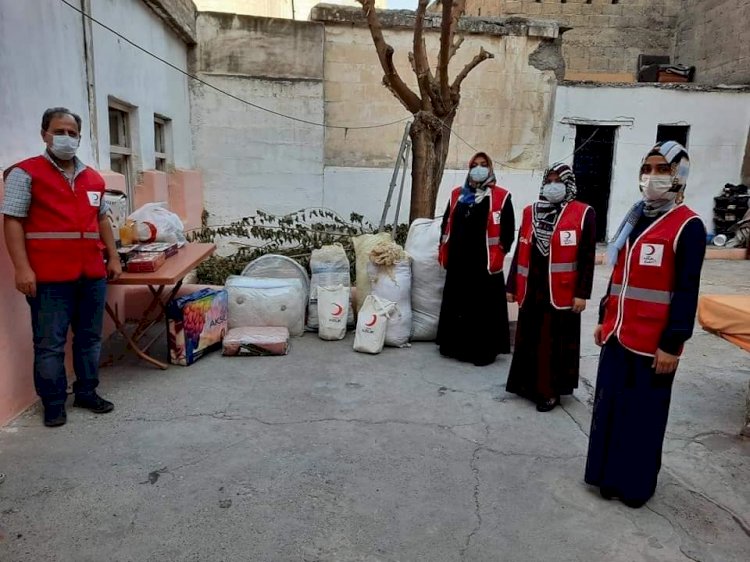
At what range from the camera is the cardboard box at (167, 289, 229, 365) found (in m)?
4.27

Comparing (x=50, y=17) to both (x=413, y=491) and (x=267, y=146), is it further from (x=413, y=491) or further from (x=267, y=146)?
(x=267, y=146)

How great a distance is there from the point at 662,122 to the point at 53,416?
10.7m

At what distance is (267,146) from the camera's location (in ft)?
29.6

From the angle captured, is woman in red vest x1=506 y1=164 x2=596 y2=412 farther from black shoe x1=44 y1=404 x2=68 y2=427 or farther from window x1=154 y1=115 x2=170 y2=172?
window x1=154 y1=115 x2=170 y2=172

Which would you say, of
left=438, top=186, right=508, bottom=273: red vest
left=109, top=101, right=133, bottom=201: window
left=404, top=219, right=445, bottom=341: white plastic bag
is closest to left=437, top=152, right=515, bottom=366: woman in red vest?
left=438, top=186, right=508, bottom=273: red vest

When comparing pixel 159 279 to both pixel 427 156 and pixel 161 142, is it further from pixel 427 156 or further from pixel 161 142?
pixel 161 142

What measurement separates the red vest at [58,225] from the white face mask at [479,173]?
8.90ft

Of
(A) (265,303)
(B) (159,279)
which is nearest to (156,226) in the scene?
(B) (159,279)

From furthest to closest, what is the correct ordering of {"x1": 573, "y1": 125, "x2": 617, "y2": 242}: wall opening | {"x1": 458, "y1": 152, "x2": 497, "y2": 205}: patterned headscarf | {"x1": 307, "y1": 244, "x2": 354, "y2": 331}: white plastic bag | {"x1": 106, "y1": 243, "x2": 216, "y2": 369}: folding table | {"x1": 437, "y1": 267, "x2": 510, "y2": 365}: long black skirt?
{"x1": 573, "y1": 125, "x2": 617, "y2": 242}: wall opening < {"x1": 307, "y1": 244, "x2": 354, "y2": 331}: white plastic bag < {"x1": 437, "y1": 267, "x2": 510, "y2": 365}: long black skirt < {"x1": 458, "y1": 152, "x2": 497, "y2": 205}: patterned headscarf < {"x1": 106, "y1": 243, "x2": 216, "y2": 369}: folding table

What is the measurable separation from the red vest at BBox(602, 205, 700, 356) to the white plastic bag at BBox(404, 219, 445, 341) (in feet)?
8.05

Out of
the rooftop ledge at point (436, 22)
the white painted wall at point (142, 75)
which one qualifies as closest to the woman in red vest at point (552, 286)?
the white painted wall at point (142, 75)

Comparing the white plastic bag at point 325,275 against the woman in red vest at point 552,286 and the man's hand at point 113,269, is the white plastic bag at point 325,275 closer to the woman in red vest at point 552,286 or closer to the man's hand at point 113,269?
the woman in red vest at point 552,286

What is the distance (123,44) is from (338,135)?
168 inches

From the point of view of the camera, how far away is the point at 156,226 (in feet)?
14.7
